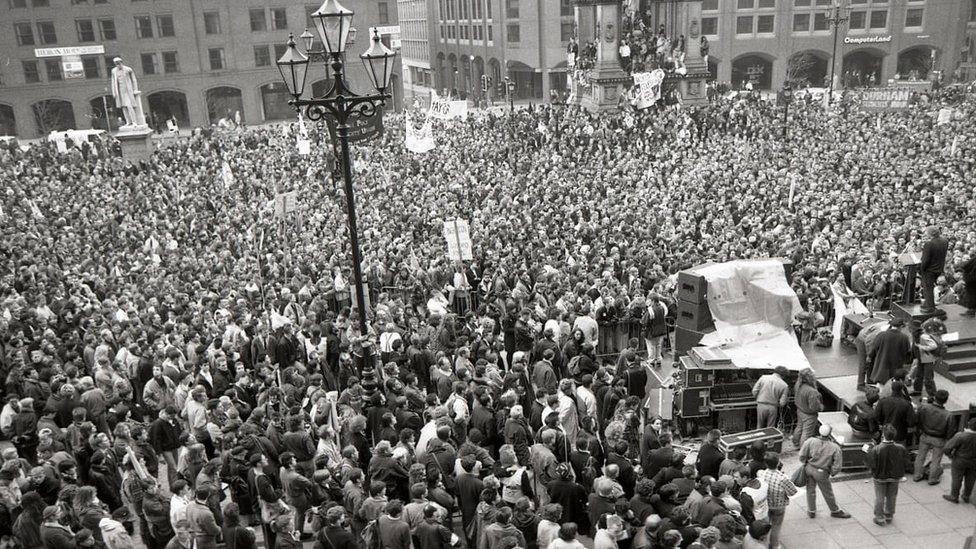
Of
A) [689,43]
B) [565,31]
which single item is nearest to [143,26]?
[565,31]

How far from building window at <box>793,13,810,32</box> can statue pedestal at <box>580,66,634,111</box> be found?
116 feet

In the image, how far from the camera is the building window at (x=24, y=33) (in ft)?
180

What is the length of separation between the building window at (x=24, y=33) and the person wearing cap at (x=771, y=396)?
5948cm

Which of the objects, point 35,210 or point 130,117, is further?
point 130,117

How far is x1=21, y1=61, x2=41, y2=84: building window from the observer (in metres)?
56.0

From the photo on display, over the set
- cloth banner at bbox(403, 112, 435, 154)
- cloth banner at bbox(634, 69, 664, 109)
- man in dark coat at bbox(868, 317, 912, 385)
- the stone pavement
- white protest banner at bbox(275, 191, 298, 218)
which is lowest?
the stone pavement

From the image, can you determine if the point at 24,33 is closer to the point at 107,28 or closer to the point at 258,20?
the point at 107,28

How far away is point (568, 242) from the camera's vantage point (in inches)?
829

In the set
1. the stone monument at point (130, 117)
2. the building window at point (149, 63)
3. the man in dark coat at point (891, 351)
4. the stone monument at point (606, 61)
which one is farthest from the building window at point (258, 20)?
the man in dark coat at point (891, 351)

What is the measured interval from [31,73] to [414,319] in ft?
176

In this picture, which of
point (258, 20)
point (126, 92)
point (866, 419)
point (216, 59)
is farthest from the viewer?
point (258, 20)

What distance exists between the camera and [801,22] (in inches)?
2741

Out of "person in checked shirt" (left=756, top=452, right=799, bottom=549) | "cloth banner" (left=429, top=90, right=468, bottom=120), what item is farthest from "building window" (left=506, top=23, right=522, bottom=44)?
"person in checked shirt" (left=756, top=452, right=799, bottom=549)

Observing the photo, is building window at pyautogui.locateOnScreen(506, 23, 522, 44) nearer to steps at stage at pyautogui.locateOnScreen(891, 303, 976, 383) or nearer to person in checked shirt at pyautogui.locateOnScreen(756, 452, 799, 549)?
steps at stage at pyautogui.locateOnScreen(891, 303, 976, 383)
